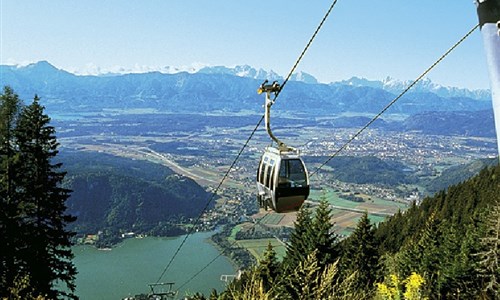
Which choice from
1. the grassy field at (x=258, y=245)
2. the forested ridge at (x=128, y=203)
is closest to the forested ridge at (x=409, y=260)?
the grassy field at (x=258, y=245)

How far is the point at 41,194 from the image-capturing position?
57.5ft

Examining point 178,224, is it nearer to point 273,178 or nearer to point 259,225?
point 259,225

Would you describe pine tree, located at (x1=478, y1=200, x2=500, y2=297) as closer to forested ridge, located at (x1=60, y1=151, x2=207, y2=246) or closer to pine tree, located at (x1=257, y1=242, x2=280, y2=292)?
pine tree, located at (x1=257, y1=242, x2=280, y2=292)

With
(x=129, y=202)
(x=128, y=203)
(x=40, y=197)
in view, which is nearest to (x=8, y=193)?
(x=40, y=197)

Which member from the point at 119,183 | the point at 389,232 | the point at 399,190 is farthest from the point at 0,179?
the point at 399,190

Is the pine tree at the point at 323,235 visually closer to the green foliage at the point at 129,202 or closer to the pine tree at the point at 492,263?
the pine tree at the point at 492,263

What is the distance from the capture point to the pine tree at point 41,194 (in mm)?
17062

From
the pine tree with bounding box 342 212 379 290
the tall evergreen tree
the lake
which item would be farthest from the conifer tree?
the lake

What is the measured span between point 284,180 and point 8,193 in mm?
11413

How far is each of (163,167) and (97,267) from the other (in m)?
87.5

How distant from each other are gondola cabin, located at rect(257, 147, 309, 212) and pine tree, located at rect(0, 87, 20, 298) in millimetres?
9419

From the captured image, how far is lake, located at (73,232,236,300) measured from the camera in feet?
228

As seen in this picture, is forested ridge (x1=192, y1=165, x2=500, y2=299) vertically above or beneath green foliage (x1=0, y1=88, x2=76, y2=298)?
beneath

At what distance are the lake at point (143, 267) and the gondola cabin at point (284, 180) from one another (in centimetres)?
5339
